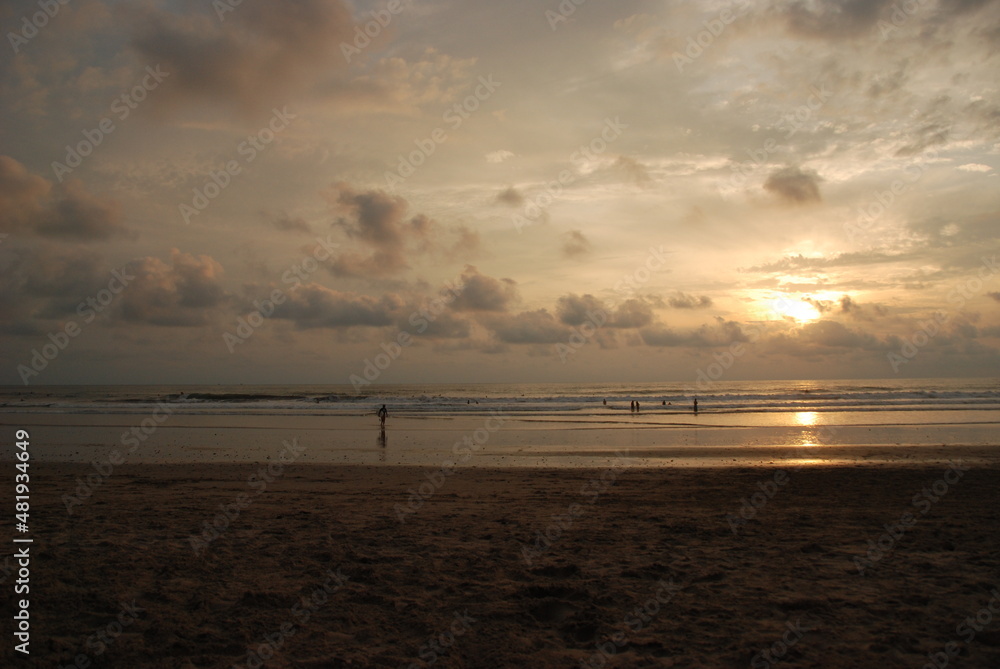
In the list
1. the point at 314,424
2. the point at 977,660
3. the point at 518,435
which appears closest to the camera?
the point at 977,660

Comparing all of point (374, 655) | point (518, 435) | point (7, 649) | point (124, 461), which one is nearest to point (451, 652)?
point (374, 655)

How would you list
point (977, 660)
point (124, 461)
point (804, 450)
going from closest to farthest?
1. point (977, 660)
2. point (124, 461)
3. point (804, 450)

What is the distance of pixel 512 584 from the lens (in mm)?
7156

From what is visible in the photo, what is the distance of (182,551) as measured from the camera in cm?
833

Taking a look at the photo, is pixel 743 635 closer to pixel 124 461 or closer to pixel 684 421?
pixel 124 461

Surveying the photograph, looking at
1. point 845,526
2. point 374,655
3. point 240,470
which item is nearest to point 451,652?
point 374,655

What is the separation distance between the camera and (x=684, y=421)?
4066cm

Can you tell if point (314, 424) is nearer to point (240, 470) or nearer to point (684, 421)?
point (240, 470)

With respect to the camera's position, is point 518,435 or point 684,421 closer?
point 518,435

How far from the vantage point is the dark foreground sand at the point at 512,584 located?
547cm

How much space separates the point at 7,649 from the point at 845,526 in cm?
1135

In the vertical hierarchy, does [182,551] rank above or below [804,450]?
above

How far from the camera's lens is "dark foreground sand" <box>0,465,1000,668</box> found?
17.9 feet

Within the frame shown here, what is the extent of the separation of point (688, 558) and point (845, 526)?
3715mm
